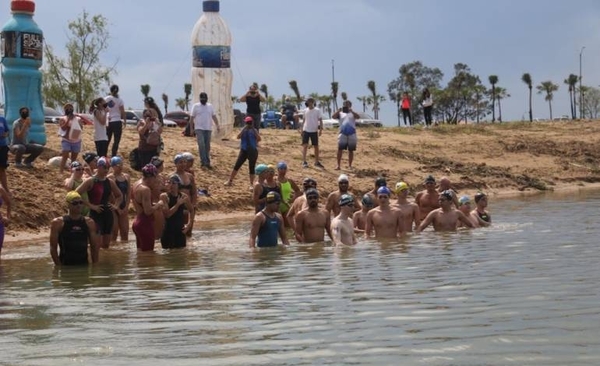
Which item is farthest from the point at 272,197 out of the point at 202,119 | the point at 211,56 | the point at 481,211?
the point at 211,56

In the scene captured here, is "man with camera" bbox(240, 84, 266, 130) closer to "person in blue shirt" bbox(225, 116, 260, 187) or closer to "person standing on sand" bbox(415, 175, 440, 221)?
"person in blue shirt" bbox(225, 116, 260, 187)

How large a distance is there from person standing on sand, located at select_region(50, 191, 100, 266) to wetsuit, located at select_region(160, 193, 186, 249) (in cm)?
220

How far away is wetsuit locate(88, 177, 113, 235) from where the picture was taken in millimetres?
14422

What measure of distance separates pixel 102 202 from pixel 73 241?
2474mm

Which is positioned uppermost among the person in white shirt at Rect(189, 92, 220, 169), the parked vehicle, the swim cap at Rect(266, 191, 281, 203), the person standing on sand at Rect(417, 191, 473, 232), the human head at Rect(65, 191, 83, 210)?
the parked vehicle

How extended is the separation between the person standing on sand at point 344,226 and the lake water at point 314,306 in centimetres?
30

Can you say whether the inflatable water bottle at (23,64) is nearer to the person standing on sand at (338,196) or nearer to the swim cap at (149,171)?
the swim cap at (149,171)

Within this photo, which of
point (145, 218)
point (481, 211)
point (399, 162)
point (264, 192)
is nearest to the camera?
point (145, 218)

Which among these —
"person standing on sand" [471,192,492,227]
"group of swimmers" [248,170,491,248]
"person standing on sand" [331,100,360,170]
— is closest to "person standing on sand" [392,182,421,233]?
"group of swimmers" [248,170,491,248]

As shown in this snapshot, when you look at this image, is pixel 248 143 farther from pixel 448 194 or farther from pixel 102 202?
pixel 102 202

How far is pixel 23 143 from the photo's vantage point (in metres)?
19.7

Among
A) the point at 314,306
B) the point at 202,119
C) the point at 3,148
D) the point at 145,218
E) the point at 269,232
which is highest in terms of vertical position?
the point at 202,119

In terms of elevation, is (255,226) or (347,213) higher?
(347,213)

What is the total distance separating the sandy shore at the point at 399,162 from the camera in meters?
18.8
